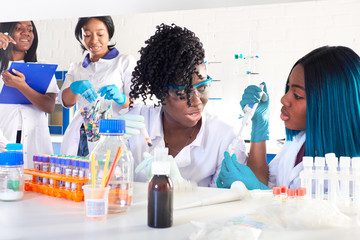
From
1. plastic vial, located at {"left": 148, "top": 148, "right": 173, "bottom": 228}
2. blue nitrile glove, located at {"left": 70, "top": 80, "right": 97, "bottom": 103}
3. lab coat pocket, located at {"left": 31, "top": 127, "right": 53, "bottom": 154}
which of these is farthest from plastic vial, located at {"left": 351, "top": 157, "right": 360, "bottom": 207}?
lab coat pocket, located at {"left": 31, "top": 127, "right": 53, "bottom": 154}

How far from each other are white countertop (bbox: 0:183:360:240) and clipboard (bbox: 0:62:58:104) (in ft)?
4.32

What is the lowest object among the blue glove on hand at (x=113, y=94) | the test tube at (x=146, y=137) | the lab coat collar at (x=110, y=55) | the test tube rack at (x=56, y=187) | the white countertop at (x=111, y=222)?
the white countertop at (x=111, y=222)

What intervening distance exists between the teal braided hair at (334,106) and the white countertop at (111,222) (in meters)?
0.57

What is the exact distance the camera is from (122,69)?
2297 millimetres

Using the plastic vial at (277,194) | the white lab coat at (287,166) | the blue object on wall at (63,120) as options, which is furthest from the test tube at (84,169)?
the blue object on wall at (63,120)

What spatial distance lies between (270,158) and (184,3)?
2.97ft

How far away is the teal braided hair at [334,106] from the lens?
160cm

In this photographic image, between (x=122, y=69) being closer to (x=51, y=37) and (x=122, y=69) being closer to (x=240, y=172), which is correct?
(x=51, y=37)

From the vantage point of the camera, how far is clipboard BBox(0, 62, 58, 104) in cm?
237

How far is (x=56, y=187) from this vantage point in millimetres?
1237

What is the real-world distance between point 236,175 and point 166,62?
68 cm

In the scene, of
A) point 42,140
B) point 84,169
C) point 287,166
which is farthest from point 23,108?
point 287,166

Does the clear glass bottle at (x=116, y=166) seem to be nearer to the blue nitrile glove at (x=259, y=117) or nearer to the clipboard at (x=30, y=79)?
the blue nitrile glove at (x=259, y=117)

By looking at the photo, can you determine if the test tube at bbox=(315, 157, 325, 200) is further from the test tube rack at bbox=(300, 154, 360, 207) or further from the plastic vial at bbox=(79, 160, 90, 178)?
the plastic vial at bbox=(79, 160, 90, 178)
